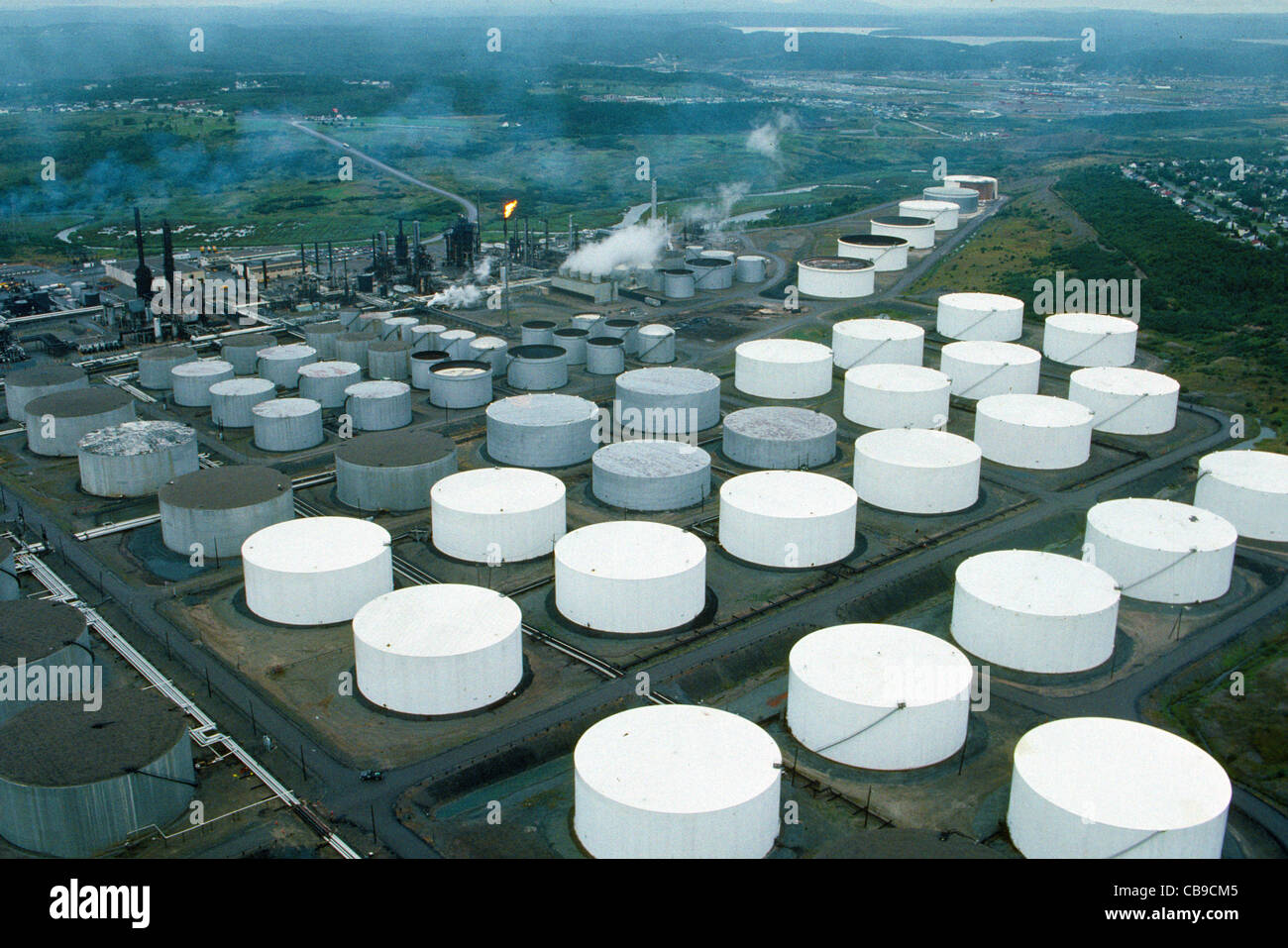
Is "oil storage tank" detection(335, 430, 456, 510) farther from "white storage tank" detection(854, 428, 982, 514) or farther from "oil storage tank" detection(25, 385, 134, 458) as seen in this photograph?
"white storage tank" detection(854, 428, 982, 514)

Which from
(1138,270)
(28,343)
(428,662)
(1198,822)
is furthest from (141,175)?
(1198,822)

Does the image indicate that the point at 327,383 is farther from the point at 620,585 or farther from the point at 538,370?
the point at 620,585

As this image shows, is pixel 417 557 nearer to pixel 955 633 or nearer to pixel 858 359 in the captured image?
pixel 955 633

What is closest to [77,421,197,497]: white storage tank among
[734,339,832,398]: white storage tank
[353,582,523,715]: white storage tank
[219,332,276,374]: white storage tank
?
[219,332,276,374]: white storage tank

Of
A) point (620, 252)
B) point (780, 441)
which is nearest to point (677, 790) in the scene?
point (780, 441)

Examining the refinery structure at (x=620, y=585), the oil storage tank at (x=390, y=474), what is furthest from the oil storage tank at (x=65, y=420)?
the oil storage tank at (x=390, y=474)

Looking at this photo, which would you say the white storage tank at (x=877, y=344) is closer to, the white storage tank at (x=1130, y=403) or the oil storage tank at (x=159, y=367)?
the white storage tank at (x=1130, y=403)

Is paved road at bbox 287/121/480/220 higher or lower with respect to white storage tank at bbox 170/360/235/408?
higher
